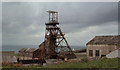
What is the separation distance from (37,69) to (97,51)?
909 inches

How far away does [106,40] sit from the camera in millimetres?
39344

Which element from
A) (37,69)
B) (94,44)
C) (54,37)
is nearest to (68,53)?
(54,37)

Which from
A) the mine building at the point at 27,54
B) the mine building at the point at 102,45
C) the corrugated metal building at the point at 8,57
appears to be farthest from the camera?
the mine building at the point at 27,54

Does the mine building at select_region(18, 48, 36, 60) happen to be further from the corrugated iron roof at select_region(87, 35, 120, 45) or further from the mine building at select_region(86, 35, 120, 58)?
the corrugated iron roof at select_region(87, 35, 120, 45)

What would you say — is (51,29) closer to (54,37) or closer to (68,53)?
(54,37)

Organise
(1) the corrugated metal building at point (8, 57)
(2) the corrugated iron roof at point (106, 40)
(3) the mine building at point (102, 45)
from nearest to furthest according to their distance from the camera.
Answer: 1. (1) the corrugated metal building at point (8, 57)
2. (3) the mine building at point (102, 45)
3. (2) the corrugated iron roof at point (106, 40)

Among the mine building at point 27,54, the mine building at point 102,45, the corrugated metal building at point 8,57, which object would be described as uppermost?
the mine building at point 102,45

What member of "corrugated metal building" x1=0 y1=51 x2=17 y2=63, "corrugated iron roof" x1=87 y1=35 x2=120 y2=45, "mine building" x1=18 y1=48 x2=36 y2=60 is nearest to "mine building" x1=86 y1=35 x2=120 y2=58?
"corrugated iron roof" x1=87 y1=35 x2=120 y2=45

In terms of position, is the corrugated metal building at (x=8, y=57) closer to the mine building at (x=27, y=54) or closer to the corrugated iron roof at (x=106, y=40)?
the corrugated iron roof at (x=106, y=40)

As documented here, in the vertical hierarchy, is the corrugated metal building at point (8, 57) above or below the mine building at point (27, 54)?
above

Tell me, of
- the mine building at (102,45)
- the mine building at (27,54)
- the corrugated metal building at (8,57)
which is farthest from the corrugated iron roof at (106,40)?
the mine building at (27,54)

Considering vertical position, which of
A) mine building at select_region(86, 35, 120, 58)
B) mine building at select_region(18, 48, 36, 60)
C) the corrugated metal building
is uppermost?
mine building at select_region(86, 35, 120, 58)

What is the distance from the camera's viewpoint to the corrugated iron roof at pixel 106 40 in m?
37.9

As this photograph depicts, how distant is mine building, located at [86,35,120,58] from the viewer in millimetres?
37716
